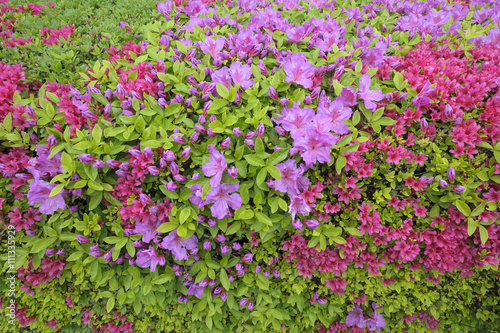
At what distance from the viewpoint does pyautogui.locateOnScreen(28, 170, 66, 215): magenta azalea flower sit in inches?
82.4

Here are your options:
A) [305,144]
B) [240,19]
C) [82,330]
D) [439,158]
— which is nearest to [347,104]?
[305,144]

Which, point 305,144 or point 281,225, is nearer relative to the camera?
point 305,144

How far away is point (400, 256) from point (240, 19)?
302cm

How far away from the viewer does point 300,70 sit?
2342 mm

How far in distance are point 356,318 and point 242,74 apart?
8.72 feet

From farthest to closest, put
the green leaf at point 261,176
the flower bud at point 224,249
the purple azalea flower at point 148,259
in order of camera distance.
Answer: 1. the flower bud at point 224,249
2. the purple azalea flower at point 148,259
3. the green leaf at point 261,176

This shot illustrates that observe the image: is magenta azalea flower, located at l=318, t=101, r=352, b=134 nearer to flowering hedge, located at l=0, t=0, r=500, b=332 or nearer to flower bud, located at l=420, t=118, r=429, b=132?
flowering hedge, located at l=0, t=0, r=500, b=332

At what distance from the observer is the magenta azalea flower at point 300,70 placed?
2.33m

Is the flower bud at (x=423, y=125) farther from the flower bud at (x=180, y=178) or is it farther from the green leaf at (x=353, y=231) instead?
the flower bud at (x=180, y=178)

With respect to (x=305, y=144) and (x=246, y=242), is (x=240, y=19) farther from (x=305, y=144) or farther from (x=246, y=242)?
(x=246, y=242)

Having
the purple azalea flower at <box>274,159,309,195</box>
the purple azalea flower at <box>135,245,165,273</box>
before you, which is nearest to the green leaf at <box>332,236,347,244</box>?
the purple azalea flower at <box>274,159,309,195</box>

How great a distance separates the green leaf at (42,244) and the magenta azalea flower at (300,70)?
7.75ft

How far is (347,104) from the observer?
7.38ft

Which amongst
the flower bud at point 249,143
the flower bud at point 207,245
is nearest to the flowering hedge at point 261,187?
the flower bud at point 249,143
